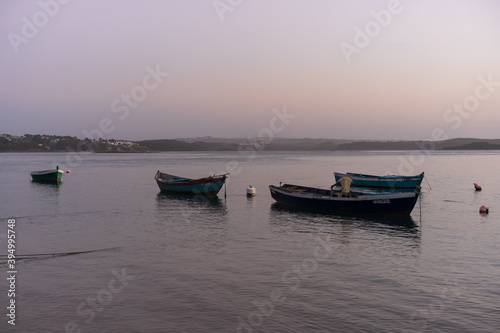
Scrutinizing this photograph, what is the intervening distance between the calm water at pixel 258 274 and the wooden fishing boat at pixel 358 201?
1.09 meters

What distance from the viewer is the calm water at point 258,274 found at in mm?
13422

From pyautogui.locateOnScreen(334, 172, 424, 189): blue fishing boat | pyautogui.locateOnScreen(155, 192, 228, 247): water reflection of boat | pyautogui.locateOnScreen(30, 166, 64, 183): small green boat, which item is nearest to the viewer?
pyautogui.locateOnScreen(155, 192, 228, 247): water reflection of boat

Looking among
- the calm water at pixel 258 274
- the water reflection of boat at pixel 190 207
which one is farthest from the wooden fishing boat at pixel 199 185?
the calm water at pixel 258 274

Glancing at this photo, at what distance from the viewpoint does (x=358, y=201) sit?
33.5 metres

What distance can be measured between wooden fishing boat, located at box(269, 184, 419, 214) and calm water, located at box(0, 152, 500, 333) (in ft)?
3.57

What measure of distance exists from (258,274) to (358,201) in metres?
17.5

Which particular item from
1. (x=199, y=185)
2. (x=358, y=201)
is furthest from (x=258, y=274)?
(x=199, y=185)

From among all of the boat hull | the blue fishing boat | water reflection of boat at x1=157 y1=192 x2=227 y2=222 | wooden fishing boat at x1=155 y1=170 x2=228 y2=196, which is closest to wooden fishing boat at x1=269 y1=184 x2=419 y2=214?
water reflection of boat at x1=157 y1=192 x2=227 y2=222

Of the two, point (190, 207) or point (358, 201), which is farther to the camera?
point (190, 207)

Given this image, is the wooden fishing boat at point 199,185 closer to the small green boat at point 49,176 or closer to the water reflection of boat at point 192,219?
the water reflection of boat at point 192,219

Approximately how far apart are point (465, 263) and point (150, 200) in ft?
105

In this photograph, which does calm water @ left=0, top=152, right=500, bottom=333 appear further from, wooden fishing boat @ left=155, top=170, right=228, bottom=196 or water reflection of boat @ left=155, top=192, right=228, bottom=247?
wooden fishing boat @ left=155, top=170, right=228, bottom=196

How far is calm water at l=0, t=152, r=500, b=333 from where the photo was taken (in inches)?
528

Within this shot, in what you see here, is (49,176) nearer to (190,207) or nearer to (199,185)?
(199,185)
